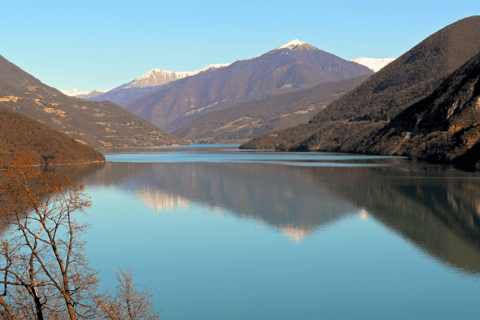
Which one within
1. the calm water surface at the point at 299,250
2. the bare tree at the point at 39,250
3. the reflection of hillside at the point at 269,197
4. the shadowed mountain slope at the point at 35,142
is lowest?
the calm water surface at the point at 299,250

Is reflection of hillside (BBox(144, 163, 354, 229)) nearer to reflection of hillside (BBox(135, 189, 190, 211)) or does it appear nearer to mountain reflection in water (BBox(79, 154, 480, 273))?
mountain reflection in water (BBox(79, 154, 480, 273))

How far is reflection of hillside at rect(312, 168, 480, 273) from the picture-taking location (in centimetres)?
2722

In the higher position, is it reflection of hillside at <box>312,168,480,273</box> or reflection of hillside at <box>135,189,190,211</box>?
reflection of hillside at <box>135,189,190,211</box>

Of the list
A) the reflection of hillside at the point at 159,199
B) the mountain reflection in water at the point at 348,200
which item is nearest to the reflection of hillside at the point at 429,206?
the mountain reflection in water at the point at 348,200

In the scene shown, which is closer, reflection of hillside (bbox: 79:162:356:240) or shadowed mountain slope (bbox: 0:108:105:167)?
reflection of hillside (bbox: 79:162:356:240)

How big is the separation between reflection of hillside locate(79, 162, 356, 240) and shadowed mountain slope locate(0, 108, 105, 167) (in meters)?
31.4

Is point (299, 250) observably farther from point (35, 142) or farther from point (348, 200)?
point (35, 142)

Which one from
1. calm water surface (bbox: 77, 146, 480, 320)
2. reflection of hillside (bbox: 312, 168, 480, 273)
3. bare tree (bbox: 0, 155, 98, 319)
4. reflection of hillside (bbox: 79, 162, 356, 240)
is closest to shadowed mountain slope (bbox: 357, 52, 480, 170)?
reflection of hillside (bbox: 312, 168, 480, 273)

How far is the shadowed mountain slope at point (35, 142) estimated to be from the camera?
316 ft

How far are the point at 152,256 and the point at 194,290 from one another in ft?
21.5

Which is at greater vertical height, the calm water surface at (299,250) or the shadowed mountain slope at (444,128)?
the shadowed mountain slope at (444,128)

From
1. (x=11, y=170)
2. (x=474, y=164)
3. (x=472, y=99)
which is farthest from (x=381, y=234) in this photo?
(x=472, y=99)

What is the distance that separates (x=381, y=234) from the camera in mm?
31234

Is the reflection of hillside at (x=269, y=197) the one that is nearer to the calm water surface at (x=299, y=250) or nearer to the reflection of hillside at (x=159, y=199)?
the calm water surface at (x=299, y=250)
